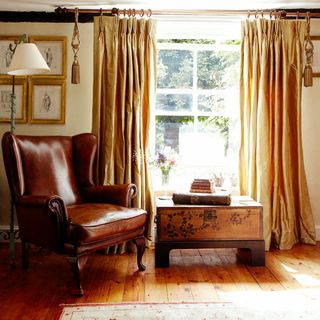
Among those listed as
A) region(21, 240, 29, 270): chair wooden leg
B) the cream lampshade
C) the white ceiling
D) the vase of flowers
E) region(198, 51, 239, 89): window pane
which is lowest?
region(21, 240, 29, 270): chair wooden leg

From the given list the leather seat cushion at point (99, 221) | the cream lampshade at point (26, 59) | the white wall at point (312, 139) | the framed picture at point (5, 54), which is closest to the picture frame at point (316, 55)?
the white wall at point (312, 139)

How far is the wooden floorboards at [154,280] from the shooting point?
8.03 feet

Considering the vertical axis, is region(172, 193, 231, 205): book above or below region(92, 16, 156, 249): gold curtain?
below

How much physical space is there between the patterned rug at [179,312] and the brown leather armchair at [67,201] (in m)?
0.27

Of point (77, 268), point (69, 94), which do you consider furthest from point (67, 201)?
Answer: point (69, 94)

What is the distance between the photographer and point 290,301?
241cm

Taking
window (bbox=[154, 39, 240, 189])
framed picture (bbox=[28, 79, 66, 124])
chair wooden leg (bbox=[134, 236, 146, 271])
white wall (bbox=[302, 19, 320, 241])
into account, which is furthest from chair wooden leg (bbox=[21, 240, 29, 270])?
white wall (bbox=[302, 19, 320, 241])

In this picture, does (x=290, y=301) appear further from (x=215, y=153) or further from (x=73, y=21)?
(x=73, y=21)

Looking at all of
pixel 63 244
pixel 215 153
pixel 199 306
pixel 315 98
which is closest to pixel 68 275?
pixel 63 244

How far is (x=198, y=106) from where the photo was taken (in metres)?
3.99

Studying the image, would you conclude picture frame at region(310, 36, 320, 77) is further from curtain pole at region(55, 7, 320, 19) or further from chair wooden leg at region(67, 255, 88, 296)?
chair wooden leg at region(67, 255, 88, 296)

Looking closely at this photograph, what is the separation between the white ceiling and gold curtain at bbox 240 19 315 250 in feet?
0.54

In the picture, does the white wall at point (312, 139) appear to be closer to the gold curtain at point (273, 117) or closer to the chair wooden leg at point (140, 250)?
the gold curtain at point (273, 117)

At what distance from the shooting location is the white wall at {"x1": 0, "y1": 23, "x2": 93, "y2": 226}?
380 centimetres
